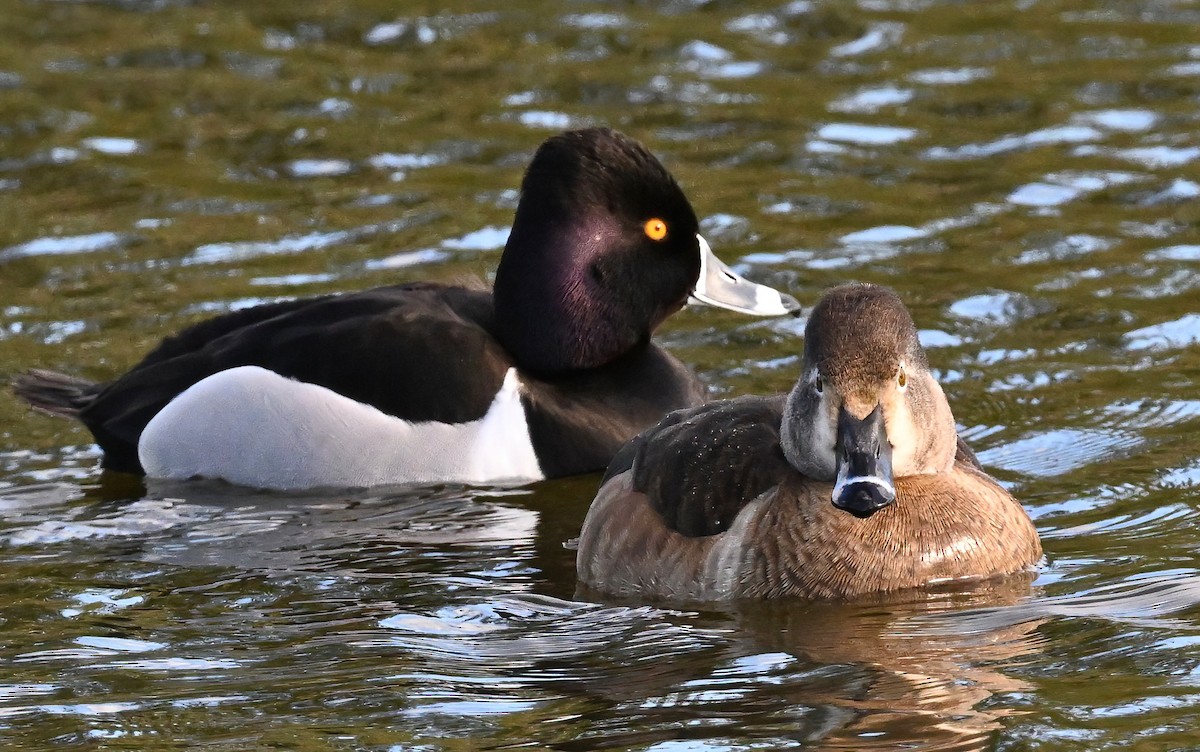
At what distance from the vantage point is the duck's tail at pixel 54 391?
8250 millimetres

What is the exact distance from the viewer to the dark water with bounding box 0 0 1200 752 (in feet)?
16.7

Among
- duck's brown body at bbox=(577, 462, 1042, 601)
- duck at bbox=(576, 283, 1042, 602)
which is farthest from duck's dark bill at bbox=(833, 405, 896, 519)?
duck's brown body at bbox=(577, 462, 1042, 601)

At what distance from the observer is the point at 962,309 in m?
9.02

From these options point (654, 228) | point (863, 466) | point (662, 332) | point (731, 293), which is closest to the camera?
point (863, 466)

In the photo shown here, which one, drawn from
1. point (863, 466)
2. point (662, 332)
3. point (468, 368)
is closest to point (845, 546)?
point (863, 466)

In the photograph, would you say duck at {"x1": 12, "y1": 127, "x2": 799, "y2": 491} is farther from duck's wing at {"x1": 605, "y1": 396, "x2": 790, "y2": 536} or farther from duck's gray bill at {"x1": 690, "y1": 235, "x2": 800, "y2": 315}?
duck's wing at {"x1": 605, "y1": 396, "x2": 790, "y2": 536}

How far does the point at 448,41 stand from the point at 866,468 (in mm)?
8723

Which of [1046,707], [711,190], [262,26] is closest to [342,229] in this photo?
[711,190]

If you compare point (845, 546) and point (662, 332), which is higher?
point (662, 332)

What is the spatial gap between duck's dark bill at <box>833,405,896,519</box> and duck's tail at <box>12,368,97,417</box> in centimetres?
386

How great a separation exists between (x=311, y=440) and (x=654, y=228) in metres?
1.59

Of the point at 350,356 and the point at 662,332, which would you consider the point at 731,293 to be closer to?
the point at 662,332

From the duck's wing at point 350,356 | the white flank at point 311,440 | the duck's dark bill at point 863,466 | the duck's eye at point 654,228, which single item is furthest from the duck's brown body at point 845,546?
the duck's eye at point 654,228

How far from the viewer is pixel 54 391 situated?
832 cm
